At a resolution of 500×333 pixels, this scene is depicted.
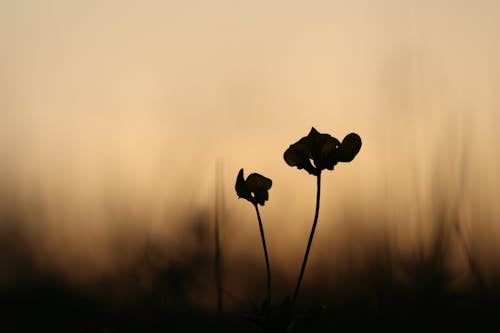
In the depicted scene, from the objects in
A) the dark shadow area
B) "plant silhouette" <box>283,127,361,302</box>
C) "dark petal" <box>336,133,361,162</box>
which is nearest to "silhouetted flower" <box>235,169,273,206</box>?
"plant silhouette" <box>283,127,361,302</box>

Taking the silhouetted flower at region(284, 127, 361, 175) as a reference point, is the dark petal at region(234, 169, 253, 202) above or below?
below

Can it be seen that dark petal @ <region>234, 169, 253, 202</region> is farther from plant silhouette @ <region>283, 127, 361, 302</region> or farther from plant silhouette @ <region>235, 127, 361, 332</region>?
plant silhouette @ <region>283, 127, 361, 302</region>

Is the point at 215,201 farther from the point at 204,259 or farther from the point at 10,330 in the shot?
the point at 10,330

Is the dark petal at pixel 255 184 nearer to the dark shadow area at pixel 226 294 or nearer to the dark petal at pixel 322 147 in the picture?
the dark petal at pixel 322 147

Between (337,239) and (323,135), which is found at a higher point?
(323,135)

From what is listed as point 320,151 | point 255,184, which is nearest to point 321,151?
point 320,151

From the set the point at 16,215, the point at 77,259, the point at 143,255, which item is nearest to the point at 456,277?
the point at 143,255

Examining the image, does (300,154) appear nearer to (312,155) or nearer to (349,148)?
(312,155)
